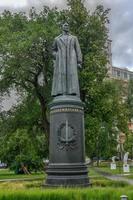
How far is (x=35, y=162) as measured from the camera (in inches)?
1617

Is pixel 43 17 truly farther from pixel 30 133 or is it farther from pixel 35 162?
pixel 35 162

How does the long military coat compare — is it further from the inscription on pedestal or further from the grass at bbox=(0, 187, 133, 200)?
the grass at bbox=(0, 187, 133, 200)

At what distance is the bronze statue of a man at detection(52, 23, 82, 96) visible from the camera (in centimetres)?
1565

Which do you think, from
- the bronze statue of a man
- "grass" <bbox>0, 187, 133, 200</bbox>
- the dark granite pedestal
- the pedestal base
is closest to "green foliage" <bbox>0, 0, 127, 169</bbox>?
the bronze statue of a man

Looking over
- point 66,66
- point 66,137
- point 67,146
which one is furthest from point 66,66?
point 67,146

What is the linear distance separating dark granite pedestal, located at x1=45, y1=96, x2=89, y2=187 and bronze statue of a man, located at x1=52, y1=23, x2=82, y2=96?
0.47 meters

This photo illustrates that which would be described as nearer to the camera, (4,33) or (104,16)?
(4,33)

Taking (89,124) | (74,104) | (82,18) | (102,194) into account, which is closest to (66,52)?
(74,104)

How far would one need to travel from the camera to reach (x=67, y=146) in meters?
14.8

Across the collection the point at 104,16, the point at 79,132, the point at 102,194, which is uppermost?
the point at 104,16

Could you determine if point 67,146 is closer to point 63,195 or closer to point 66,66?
point 66,66

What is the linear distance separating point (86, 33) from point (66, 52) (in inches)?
504

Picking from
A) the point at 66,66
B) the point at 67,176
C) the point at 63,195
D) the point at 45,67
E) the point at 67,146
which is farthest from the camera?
the point at 45,67

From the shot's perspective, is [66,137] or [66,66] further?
[66,66]
